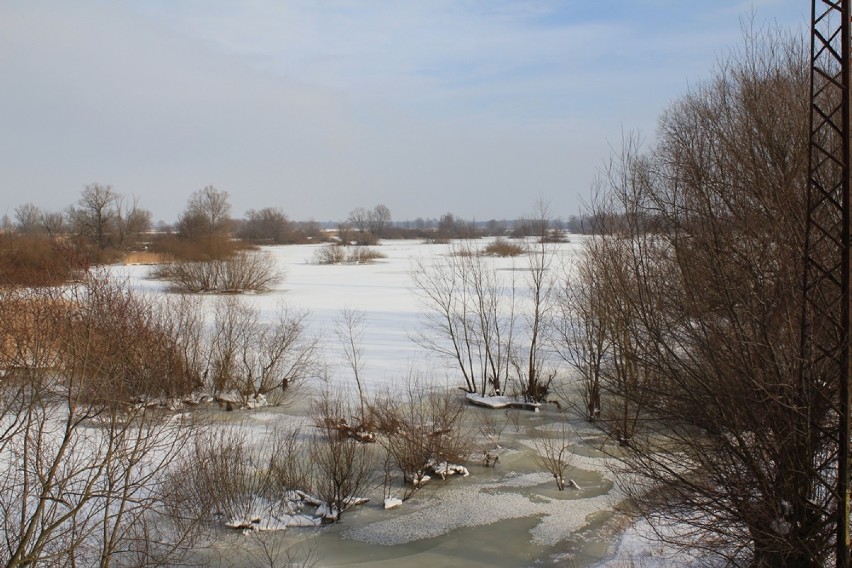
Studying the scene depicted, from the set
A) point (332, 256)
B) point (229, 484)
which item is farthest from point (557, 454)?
point (332, 256)

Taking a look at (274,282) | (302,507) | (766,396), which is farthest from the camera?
(274,282)

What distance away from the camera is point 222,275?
109 feet

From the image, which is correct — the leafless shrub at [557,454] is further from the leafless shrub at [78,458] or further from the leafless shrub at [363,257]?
the leafless shrub at [363,257]

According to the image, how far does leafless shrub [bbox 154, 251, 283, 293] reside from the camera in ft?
107

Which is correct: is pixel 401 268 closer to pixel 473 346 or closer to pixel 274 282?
pixel 274 282

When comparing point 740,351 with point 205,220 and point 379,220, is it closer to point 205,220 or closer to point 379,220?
point 205,220

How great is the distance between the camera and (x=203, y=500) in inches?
351

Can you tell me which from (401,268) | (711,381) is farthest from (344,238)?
(711,381)

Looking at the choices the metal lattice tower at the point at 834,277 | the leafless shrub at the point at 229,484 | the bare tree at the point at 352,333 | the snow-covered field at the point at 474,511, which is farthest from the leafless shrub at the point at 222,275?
the metal lattice tower at the point at 834,277

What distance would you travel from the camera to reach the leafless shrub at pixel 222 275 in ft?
107

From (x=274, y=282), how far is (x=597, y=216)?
87.5 ft

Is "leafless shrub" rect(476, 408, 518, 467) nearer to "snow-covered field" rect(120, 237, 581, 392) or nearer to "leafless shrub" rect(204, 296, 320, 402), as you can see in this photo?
"snow-covered field" rect(120, 237, 581, 392)

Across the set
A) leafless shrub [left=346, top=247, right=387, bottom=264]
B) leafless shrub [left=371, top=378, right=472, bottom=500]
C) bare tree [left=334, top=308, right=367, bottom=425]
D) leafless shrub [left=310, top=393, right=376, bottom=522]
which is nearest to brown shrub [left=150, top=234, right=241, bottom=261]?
bare tree [left=334, top=308, right=367, bottom=425]

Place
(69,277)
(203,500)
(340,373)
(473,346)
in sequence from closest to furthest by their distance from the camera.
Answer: (203,500), (69,277), (340,373), (473,346)
